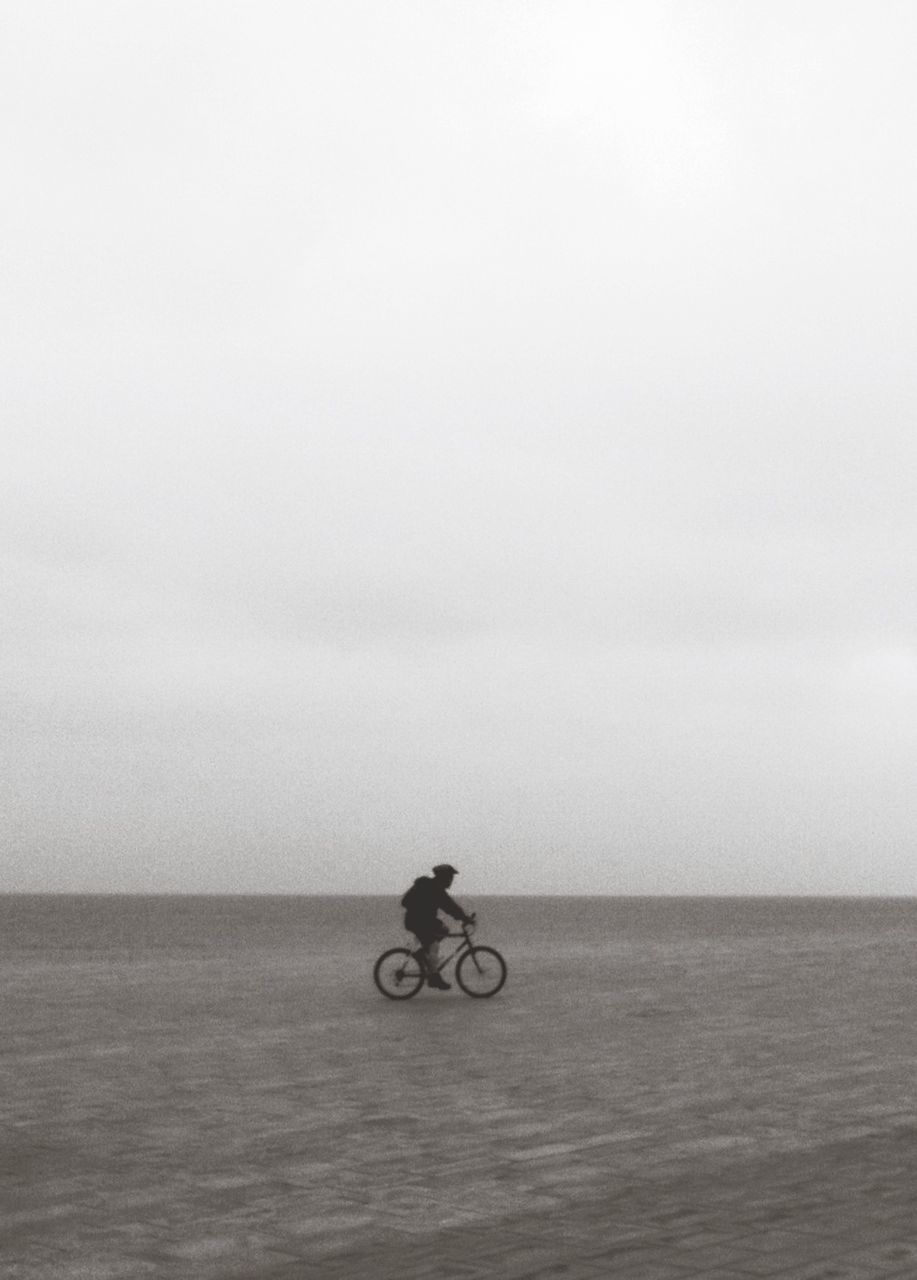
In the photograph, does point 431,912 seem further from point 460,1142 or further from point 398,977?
point 460,1142

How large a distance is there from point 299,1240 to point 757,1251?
2077 millimetres

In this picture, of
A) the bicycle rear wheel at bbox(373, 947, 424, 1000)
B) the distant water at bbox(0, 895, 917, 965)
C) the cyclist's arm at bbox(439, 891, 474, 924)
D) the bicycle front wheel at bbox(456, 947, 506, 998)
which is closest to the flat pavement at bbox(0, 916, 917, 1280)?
the bicycle rear wheel at bbox(373, 947, 424, 1000)

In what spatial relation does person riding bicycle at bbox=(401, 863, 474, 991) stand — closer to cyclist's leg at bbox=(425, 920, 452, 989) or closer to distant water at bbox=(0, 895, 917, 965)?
cyclist's leg at bbox=(425, 920, 452, 989)

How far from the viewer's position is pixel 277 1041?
1567cm

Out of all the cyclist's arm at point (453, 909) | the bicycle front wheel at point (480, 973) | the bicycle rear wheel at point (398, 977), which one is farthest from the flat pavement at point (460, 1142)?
the bicycle front wheel at point (480, 973)

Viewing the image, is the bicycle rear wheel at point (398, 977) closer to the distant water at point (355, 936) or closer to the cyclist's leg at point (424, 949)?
the cyclist's leg at point (424, 949)

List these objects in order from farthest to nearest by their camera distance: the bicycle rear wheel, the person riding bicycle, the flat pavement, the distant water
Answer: the distant water, the bicycle rear wheel, the person riding bicycle, the flat pavement

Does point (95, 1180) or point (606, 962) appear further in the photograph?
point (606, 962)

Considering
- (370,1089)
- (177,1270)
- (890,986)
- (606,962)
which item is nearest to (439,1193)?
(177,1270)

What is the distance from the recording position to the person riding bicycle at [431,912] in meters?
20.6

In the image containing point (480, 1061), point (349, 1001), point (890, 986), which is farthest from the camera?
point (890, 986)

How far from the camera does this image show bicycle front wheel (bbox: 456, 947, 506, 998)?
2138 cm

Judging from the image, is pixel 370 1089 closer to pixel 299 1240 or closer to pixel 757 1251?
pixel 299 1240

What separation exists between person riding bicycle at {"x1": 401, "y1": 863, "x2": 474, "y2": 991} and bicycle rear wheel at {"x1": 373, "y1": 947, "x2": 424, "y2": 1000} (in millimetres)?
159
